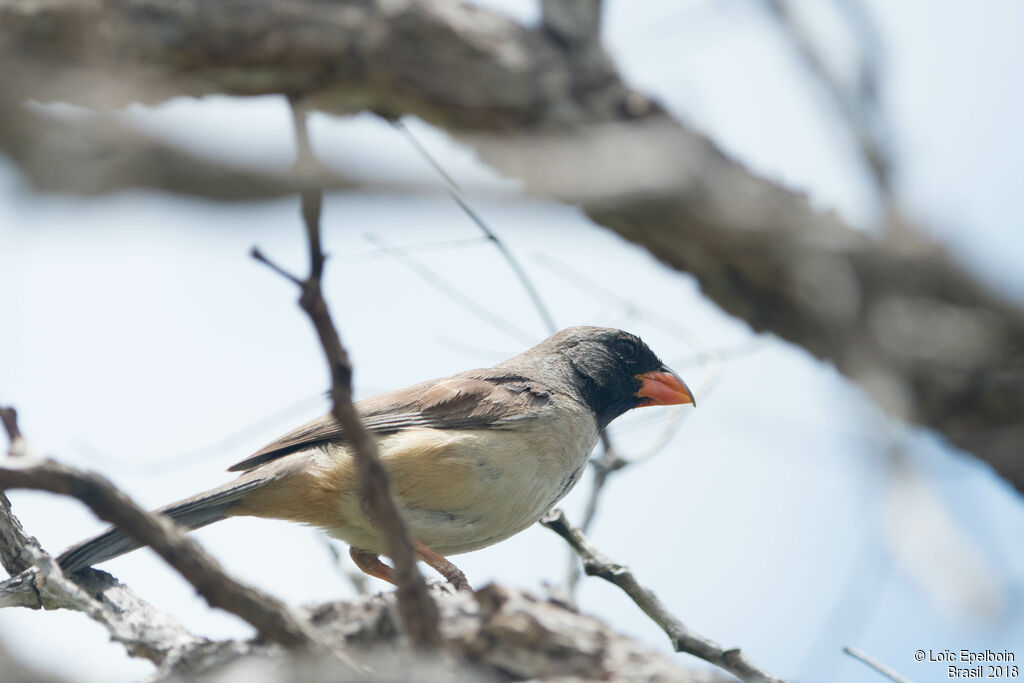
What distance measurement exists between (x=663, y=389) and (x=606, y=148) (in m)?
2.64

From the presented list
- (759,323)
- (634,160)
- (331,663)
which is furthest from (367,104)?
(331,663)

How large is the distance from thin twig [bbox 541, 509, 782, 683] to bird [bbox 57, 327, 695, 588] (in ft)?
2.22

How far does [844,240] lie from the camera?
5.24 meters

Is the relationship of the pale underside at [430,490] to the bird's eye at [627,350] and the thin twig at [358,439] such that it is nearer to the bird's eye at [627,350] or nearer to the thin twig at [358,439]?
the bird's eye at [627,350]

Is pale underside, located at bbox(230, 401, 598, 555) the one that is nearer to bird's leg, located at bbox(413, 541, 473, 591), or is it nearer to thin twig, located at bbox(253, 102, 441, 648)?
bird's leg, located at bbox(413, 541, 473, 591)

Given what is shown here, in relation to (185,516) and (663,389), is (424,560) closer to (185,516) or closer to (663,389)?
(185,516)

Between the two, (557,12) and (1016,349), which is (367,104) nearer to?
(557,12)

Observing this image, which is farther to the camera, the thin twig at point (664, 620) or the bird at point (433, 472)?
the bird at point (433, 472)

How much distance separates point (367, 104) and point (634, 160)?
1975 mm

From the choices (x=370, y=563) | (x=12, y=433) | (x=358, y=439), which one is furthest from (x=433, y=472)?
(x=358, y=439)

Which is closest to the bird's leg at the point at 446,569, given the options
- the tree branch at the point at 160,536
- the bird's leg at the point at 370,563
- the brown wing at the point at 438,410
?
the bird's leg at the point at 370,563

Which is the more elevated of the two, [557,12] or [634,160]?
[557,12]

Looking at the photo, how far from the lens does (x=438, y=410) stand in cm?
538

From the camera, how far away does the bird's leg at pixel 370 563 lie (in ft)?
17.6
